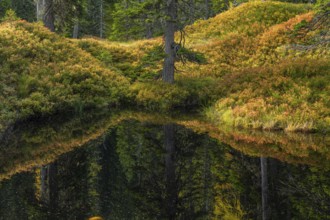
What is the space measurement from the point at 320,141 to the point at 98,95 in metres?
12.5

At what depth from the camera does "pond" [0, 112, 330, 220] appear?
21.9ft

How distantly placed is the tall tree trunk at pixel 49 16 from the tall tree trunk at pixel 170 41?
10.8 meters

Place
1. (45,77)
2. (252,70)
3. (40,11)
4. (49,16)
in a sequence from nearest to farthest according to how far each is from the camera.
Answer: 1. (45,77)
2. (252,70)
3. (49,16)
4. (40,11)

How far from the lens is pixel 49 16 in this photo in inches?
998

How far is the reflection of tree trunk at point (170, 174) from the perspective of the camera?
684 cm

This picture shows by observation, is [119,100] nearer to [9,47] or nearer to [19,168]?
[9,47]

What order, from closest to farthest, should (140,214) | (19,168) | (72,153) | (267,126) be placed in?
(140,214) → (19,168) → (72,153) → (267,126)

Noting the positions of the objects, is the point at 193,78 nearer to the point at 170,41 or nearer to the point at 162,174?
the point at 170,41

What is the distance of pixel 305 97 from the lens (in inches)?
593

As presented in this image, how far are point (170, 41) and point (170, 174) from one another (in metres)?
12.0

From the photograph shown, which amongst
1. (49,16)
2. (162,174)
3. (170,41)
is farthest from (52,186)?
(49,16)

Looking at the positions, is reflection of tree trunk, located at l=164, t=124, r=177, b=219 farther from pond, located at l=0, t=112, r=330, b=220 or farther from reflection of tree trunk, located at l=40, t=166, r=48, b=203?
reflection of tree trunk, located at l=40, t=166, r=48, b=203

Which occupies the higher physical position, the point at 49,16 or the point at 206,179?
the point at 49,16

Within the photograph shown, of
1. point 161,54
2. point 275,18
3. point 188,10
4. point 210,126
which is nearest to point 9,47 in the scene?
point 161,54
